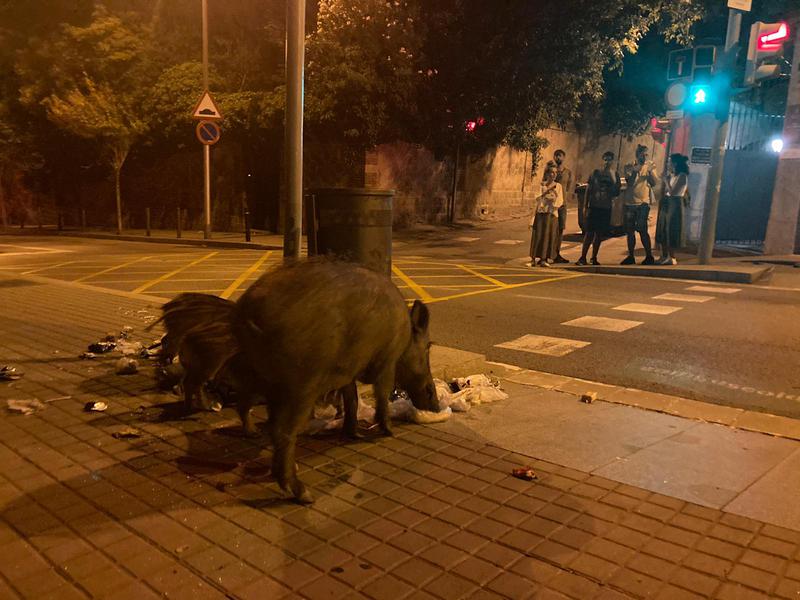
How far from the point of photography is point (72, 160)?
28.7m

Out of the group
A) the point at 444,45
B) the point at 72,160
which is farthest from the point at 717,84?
the point at 72,160

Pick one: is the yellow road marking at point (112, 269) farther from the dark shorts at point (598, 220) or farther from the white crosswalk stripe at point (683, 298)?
the dark shorts at point (598, 220)

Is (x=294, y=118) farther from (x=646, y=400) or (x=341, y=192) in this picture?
(x=646, y=400)

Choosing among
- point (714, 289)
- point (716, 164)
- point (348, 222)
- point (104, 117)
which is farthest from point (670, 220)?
point (104, 117)

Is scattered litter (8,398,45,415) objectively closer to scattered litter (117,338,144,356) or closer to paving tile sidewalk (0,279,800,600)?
paving tile sidewalk (0,279,800,600)

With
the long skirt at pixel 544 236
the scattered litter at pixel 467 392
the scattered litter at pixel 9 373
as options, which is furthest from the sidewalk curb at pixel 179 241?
the scattered litter at pixel 467 392

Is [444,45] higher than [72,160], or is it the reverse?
[444,45]

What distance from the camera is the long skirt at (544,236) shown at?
14.3 metres

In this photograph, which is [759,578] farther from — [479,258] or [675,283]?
[479,258]

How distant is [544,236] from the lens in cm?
1458

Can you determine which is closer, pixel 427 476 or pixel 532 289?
pixel 427 476

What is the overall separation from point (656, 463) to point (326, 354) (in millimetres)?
2226

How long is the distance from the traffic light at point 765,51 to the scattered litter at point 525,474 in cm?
1183

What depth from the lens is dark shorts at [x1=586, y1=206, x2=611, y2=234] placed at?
14.4m
